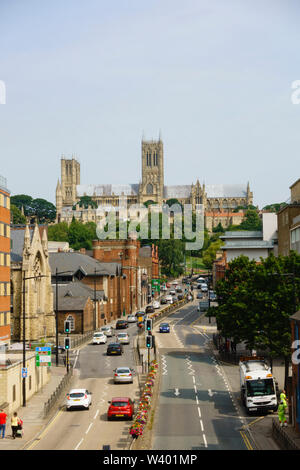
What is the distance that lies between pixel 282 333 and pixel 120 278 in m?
65.3

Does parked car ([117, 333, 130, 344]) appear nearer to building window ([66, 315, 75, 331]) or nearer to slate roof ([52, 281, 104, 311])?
slate roof ([52, 281, 104, 311])

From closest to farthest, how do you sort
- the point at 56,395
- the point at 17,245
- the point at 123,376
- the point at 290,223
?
the point at 56,395, the point at 123,376, the point at 290,223, the point at 17,245

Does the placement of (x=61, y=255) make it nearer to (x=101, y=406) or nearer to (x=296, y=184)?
A: (x=296, y=184)

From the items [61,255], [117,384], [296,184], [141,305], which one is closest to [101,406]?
[117,384]

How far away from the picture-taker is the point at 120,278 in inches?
4446

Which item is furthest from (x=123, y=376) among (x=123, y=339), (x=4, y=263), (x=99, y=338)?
(x=99, y=338)

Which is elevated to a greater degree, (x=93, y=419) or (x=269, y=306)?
(x=269, y=306)

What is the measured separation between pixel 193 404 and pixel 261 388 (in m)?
5.55

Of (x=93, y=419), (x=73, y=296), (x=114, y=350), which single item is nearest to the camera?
(x=93, y=419)

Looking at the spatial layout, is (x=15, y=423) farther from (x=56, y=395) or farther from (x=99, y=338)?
(x=99, y=338)

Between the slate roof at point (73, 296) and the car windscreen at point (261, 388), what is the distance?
147 ft

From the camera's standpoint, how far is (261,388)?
137 ft

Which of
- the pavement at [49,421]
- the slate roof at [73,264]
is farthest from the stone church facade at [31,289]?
the slate roof at [73,264]

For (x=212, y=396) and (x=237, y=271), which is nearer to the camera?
(x=212, y=396)
